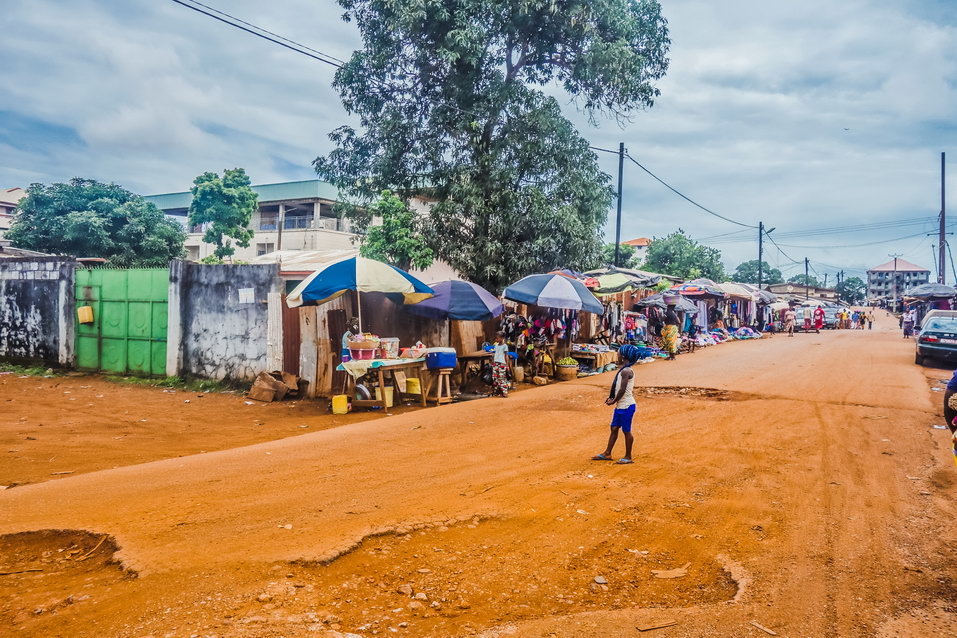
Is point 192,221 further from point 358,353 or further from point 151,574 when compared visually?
point 151,574

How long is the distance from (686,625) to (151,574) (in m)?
3.21

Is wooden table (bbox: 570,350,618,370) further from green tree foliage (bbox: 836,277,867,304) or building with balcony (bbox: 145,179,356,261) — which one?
green tree foliage (bbox: 836,277,867,304)

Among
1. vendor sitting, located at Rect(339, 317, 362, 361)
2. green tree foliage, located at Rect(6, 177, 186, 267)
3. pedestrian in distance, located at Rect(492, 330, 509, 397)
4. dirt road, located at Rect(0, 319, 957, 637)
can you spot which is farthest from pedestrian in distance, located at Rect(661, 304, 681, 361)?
green tree foliage, located at Rect(6, 177, 186, 267)

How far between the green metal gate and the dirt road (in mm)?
7295

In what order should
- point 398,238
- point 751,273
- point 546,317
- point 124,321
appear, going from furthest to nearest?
1. point 751,273
2. point 398,238
3. point 546,317
4. point 124,321

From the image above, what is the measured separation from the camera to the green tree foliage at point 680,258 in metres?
43.1

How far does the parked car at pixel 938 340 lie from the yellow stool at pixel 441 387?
14.9 m

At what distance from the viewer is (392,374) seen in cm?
1153

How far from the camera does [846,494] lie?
5887 mm

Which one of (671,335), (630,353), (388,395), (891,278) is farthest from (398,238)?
(891,278)

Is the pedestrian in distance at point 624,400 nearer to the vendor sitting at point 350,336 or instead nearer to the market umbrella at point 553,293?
the vendor sitting at point 350,336

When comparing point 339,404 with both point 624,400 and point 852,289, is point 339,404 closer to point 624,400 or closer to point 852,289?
point 624,400

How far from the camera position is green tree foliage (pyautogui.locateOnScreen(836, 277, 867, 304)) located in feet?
367

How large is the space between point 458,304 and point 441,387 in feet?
5.76
